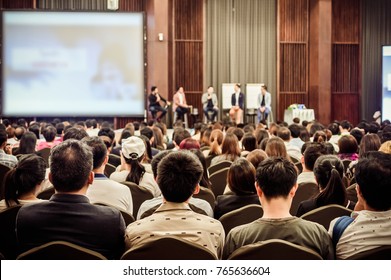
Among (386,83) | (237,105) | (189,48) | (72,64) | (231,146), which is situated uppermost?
(189,48)

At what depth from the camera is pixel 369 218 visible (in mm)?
2711

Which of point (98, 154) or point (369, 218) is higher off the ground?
point (98, 154)

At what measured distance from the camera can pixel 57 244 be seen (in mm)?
2350

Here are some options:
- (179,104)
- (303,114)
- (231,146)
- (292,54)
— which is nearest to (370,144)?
(231,146)

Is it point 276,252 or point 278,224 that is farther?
point 278,224

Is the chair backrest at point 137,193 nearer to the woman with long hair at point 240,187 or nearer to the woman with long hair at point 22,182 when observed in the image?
the woman with long hair at point 240,187

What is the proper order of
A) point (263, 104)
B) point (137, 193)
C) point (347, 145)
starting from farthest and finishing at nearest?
point (263, 104)
point (347, 145)
point (137, 193)

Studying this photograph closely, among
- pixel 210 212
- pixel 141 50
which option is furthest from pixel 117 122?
pixel 210 212

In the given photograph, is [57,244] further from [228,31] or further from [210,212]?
[228,31]

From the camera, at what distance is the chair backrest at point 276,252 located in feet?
7.61

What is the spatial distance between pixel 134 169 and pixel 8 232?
152cm

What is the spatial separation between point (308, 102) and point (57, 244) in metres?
15.2

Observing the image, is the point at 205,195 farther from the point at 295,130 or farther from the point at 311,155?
the point at 295,130
